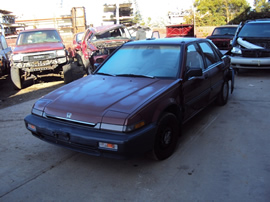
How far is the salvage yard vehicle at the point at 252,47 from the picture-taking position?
8391 millimetres

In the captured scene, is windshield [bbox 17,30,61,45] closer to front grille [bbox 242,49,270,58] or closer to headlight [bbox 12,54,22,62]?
headlight [bbox 12,54,22,62]

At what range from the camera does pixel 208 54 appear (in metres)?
5.02

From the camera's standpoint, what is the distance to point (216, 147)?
3.91 meters

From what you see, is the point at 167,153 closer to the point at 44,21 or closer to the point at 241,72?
the point at 241,72

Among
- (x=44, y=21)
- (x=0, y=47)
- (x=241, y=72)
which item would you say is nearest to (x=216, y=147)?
(x=241, y=72)

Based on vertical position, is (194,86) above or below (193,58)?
below

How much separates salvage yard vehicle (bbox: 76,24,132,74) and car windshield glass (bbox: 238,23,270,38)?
4.25m

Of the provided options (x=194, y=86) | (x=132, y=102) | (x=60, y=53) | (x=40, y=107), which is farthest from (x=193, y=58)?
(x=60, y=53)

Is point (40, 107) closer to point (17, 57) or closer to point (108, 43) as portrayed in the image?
point (17, 57)

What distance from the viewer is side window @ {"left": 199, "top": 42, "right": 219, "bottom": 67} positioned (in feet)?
15.9

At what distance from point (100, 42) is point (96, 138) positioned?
25.1 ft

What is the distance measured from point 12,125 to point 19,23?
39420 millimetres

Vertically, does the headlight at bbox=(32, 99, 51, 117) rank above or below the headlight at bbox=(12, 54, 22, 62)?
below

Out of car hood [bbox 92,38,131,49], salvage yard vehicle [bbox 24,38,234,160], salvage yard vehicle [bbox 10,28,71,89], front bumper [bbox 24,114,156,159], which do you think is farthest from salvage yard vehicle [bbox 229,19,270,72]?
front bumper [bbox 24,114,156,159]
